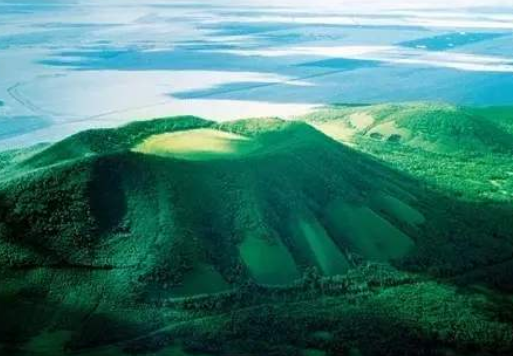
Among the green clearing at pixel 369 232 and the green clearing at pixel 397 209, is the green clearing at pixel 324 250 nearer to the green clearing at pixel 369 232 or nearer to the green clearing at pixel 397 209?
the green clearing at pixel 369 232

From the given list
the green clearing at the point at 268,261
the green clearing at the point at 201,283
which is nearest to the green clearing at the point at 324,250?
the green clearing at the point at 268,261

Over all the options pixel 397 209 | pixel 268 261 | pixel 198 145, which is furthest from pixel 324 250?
pixel 198 145

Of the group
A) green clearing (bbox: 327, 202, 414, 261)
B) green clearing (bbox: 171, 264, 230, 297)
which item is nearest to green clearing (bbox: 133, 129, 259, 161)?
green clearing (bbox: 327, 202, 414, 261)

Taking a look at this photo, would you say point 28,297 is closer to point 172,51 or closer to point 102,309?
point 102,309

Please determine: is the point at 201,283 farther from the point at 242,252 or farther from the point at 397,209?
the point at 397,209

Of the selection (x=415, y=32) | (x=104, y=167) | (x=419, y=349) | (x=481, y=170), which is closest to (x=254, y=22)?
(x=415, y=32)

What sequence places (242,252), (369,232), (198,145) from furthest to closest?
(198,145) → (369,232) → (242,252)

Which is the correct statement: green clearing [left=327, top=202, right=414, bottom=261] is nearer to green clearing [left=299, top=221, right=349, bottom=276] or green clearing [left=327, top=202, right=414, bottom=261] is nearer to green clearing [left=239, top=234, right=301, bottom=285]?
green clearing [left=299, top=221, right=349, bottom=276]
